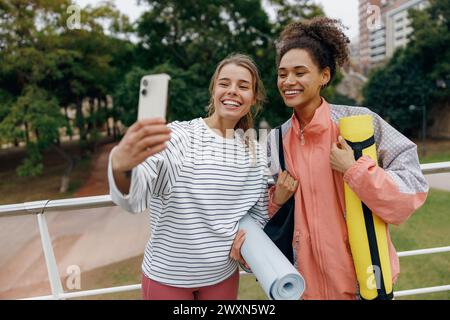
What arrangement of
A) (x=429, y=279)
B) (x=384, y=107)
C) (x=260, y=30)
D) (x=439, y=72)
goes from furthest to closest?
(x=384, y=107) → (x=439, y=72) → (x=260, y=30) → (x=429, y=279)

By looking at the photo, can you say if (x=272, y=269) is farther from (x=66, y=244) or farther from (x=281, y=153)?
(x=66, y=244)

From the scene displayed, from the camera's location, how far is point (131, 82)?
12.7m

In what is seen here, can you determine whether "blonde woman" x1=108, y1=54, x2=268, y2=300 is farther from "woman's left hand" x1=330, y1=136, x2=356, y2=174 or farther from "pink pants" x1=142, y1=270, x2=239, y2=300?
"woman's left hand" x1=330, y1=136, x2=356, y2=174

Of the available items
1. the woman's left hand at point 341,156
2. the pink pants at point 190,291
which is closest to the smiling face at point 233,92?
the woman's left hand at point 341,156

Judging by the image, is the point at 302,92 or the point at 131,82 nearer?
the point at 302,92

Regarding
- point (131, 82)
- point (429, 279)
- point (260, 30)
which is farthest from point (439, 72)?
point (429, 279)

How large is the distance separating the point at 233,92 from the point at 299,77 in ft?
0.70

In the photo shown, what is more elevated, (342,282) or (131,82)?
(131,82)

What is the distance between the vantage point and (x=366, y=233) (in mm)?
1115

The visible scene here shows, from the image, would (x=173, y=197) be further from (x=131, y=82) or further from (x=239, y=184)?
(x=131, y=82)

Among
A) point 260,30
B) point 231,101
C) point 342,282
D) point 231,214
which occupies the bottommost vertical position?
point 342,282

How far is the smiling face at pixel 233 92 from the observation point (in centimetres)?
123

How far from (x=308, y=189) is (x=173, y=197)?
1.38ft

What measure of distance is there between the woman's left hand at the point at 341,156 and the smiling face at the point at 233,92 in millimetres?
321
